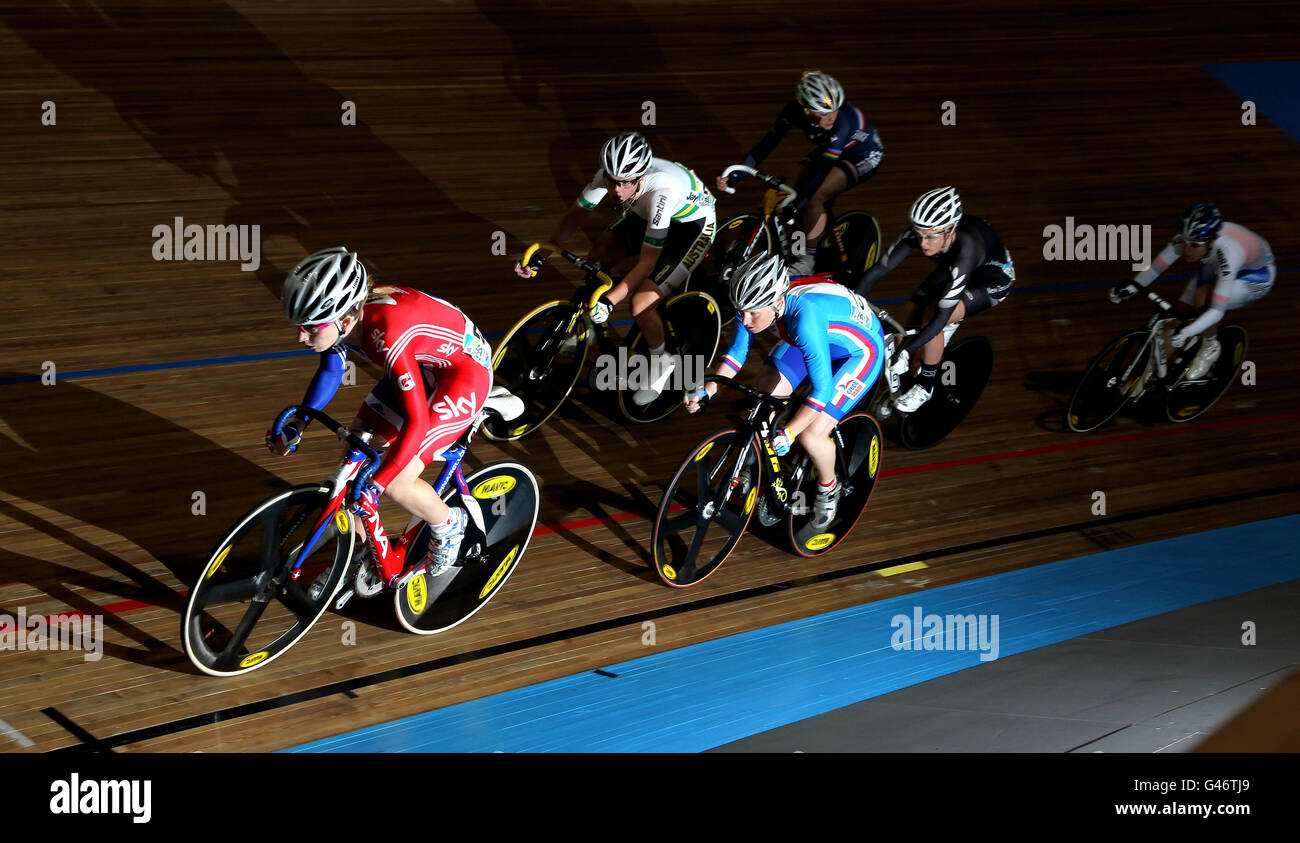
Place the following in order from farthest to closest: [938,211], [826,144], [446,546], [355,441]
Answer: [826,144] < [938,211] < [446,546] < [355,441]

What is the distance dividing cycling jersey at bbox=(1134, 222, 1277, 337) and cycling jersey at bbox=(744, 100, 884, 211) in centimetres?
160

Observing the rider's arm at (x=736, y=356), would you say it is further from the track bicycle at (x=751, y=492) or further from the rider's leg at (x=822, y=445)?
the rider's leg at (x=822, y=445)

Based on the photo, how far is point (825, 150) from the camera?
20.4 feet

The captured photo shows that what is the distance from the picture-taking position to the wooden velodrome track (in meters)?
3.89

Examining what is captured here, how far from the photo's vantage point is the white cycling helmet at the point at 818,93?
235 inches

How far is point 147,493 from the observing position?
175 inches

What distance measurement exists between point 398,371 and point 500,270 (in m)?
3.43

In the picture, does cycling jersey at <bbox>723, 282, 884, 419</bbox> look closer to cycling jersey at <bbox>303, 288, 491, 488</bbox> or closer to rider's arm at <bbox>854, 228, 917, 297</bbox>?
rider's arm at <bbox>854, 228, 917, 297</bbox>

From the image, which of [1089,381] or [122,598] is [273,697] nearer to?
[122,598]

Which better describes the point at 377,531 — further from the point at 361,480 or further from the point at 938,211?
the point at 938,211

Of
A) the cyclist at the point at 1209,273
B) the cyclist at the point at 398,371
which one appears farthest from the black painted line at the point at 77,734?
the cyclist at the point at 1209,273

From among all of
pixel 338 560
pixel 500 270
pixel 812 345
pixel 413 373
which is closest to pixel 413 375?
pixel 413 373

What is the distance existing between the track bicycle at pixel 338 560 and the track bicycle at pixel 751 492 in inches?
24.1

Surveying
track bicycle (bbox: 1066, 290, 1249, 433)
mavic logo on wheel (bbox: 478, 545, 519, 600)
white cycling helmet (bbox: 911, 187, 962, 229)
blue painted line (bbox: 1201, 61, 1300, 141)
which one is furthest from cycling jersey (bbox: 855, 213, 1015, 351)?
blue painted line (bbox: 1201, 61, 1300, 141)
